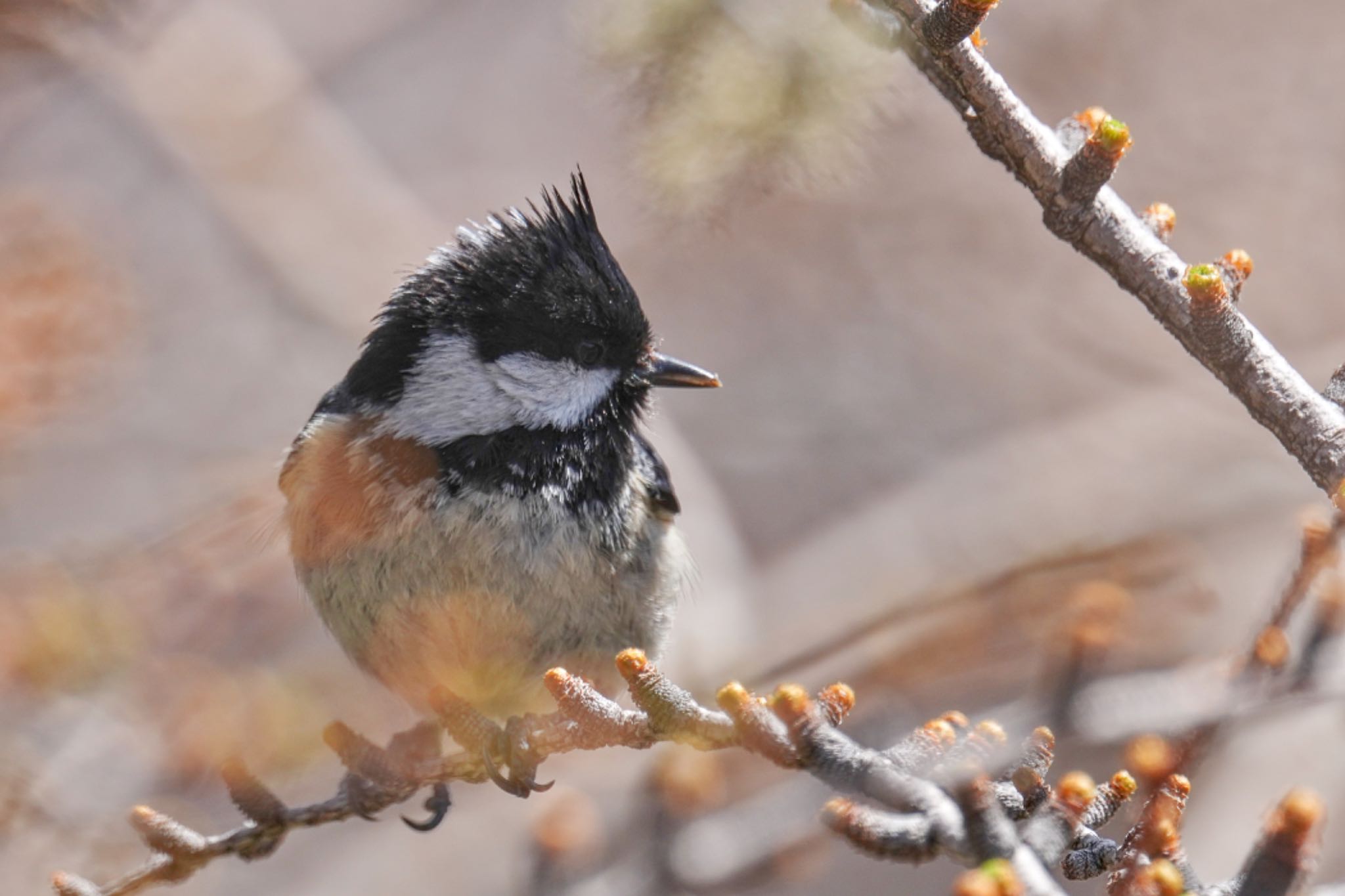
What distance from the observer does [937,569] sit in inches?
186

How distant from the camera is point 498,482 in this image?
116 inches

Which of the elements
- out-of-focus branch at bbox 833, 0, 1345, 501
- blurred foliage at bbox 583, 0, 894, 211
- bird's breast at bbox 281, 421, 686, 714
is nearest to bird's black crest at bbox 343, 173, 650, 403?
bird's breast at bbox 281, 421, 686, 714

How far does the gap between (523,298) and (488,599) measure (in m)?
0.80

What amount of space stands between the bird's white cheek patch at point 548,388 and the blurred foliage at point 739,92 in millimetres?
656

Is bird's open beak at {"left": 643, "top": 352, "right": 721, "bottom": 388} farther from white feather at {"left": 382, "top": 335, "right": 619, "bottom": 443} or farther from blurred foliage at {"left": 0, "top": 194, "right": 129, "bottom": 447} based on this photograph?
blurred foliage at {"left": 0, "top": 194, "right": 129, "bottom": 447}

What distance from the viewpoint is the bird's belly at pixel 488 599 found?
287 cm

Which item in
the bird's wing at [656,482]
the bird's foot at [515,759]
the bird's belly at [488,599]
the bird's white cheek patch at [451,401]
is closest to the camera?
the bird's foot at [515,759]

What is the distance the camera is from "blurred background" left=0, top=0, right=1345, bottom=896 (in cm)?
315

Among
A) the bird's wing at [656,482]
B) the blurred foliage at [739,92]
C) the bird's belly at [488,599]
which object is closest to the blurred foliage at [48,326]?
the bird's belly at [488,599]

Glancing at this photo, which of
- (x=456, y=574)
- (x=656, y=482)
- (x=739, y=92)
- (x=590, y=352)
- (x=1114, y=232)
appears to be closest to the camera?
(x=1114, y=232)

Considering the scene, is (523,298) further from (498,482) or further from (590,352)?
(498,482)

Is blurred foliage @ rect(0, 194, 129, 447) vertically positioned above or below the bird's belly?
above

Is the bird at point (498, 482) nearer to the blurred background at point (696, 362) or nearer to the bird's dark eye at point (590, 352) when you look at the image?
the bird's dark eye at point (590, 352)

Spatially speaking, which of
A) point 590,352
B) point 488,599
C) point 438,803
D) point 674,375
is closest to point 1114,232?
point 674,375
